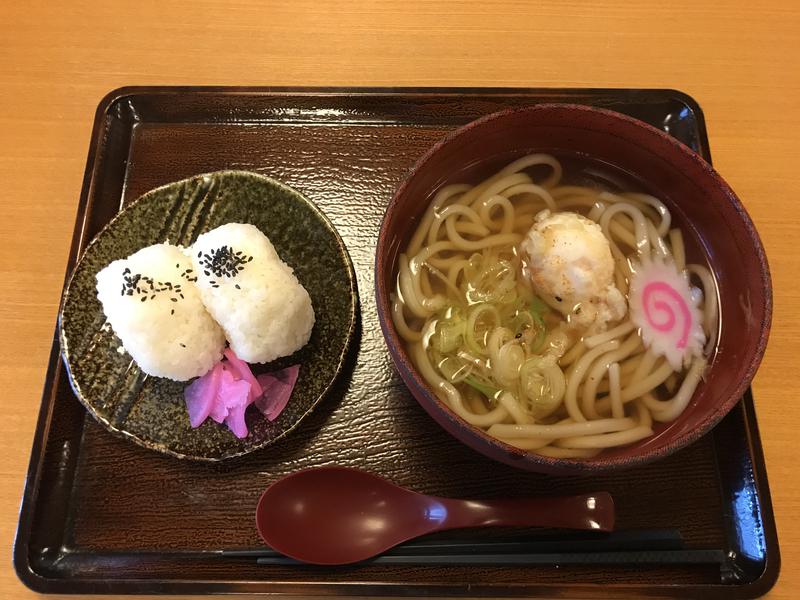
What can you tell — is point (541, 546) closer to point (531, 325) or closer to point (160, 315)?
point (531, 325)

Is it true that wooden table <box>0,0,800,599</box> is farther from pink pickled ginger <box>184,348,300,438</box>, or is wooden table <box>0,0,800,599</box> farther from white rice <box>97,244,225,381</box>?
pink pickled ginger <box>184,348,300,438</box>

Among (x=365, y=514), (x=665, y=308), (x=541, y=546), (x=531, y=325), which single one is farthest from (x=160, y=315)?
(x=665, y=308)

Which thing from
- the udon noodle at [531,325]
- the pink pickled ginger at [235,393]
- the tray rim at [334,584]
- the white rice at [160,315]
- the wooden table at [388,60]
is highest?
the wooden table at [388,60]

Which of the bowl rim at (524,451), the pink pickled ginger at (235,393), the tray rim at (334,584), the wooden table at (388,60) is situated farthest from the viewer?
the wooden table at (388,60)

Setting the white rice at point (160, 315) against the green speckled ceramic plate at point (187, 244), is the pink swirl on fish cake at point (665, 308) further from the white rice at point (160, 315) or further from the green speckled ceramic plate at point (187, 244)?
the white rice at point (160, 315)

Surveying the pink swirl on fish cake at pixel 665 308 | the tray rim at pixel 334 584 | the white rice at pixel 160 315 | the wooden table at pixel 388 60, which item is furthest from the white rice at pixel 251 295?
the pink swirl on fish cake at pixel 665 308

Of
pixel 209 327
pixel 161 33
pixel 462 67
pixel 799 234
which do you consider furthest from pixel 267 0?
pixel 799 234

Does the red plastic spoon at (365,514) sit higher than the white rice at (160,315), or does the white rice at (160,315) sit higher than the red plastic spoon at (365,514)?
the white rice at (160,315)
